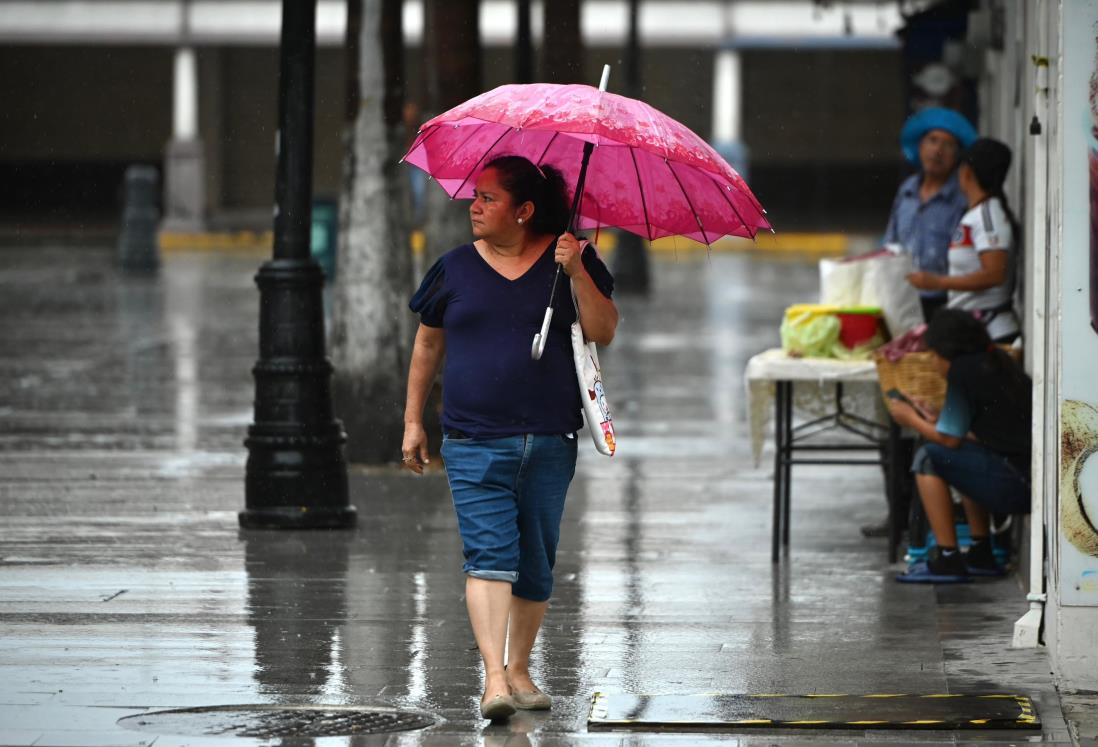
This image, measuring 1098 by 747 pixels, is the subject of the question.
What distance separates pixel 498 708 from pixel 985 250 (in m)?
4.17

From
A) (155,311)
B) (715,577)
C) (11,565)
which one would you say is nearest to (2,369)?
(155,311)

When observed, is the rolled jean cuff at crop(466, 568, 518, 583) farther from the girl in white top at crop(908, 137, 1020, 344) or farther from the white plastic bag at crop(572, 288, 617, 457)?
the girl in white top at crop(908, 137, 1020, 344)

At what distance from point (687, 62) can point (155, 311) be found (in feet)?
74.0

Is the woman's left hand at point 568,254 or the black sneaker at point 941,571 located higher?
the woman's left hand at point 568,254

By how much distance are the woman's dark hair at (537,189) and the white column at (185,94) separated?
117ft

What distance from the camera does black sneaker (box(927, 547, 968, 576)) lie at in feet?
30.1

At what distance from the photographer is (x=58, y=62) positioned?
150ft

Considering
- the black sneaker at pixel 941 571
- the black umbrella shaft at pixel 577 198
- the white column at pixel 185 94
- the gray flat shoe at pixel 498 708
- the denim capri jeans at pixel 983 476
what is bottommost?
the gray flat shoe at pixel 498 708

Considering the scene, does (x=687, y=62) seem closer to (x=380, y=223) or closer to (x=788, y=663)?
(x=380, y=223)

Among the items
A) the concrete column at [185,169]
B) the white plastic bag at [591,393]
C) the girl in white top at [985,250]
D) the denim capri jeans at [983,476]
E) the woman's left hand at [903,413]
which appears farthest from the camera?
the concrete column at [185,169]

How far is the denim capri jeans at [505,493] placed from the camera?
661 centimetres

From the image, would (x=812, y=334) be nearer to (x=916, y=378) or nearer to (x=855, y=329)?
(x=855, y=329)

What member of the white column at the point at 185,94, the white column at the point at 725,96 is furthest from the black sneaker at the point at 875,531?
the white column at the point at 185,94

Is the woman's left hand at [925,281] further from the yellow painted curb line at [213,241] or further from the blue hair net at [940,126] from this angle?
the yellow painted curb line at [213,241]
